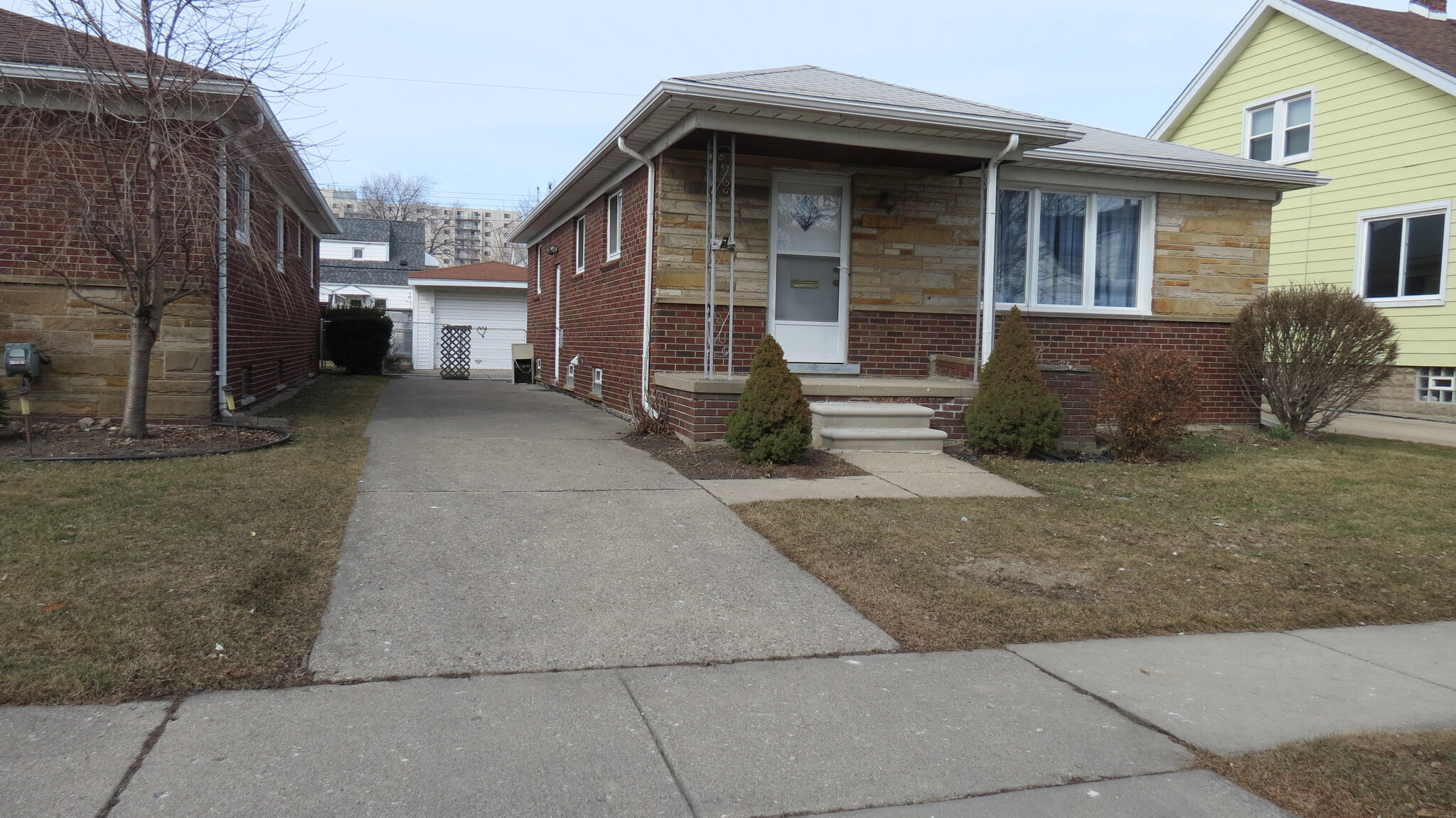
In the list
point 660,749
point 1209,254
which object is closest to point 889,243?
point 1209,254

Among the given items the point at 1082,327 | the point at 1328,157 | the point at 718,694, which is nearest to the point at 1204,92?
the point at 1328,157

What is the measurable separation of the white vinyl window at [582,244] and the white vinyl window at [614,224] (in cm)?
179

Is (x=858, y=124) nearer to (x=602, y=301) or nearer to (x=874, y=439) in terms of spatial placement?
(x=874, y=439)

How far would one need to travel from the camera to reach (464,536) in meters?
5.64

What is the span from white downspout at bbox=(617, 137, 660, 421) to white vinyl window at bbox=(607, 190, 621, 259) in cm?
184

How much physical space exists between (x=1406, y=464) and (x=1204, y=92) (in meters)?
12.9

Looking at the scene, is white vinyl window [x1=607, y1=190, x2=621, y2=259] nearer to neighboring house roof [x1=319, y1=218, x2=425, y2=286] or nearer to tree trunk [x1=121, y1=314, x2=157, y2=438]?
tree trunk [x1=121, y1=314, x2=157, y2=438]

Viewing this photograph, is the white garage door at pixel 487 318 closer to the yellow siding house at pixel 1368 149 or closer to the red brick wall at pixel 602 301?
the red brick wall at pixel 602 301

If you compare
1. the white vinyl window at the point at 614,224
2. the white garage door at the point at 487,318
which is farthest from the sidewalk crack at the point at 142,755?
the white garage door at the point at 487,318

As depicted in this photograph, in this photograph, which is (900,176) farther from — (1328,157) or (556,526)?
(1328,157)

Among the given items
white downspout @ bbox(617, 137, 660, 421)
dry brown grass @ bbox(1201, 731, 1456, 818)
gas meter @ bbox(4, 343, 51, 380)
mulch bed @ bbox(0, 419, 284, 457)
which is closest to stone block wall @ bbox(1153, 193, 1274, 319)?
white downspout @ bbox(617, 137, 660, 421)

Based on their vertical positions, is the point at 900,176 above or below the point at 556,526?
above

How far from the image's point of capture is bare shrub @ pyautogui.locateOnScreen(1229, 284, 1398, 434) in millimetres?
10492

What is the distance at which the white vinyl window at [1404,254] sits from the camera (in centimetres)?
1498
